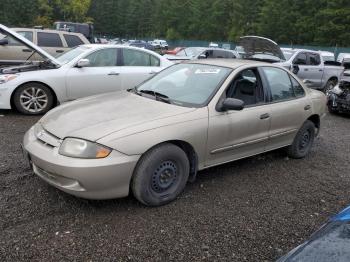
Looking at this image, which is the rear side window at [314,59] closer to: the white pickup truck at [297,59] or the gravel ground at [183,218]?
the white pickup truck at [297,59]

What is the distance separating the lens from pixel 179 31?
80875mm

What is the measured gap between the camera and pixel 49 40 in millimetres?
11766

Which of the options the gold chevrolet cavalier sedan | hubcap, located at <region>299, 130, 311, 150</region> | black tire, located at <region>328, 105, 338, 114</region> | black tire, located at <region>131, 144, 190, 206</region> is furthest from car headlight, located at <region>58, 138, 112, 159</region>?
black tire, located at <region>328, 105, 338, 114</region>

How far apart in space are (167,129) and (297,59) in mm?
10289

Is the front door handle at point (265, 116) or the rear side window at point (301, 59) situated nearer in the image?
the front door handle at point (265, 116)

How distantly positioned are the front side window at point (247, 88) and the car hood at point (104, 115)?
76 centimetres

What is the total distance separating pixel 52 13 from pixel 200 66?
6430cm

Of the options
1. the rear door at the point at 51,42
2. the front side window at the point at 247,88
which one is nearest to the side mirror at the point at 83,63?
the front side window at the point at 247,88

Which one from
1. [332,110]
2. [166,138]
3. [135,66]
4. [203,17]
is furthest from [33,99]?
[203,17]

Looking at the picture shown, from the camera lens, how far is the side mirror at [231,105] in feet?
14.1

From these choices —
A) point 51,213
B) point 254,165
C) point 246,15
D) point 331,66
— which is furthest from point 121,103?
point 246,15

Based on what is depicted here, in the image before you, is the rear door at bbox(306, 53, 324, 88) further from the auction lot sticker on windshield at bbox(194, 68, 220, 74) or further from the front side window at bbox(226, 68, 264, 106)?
the auction lot sticker on windshield at bbox(194, 68, 220, 74)

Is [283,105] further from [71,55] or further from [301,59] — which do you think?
[301,59]

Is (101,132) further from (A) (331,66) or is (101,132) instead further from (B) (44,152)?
(A) (331,66)
